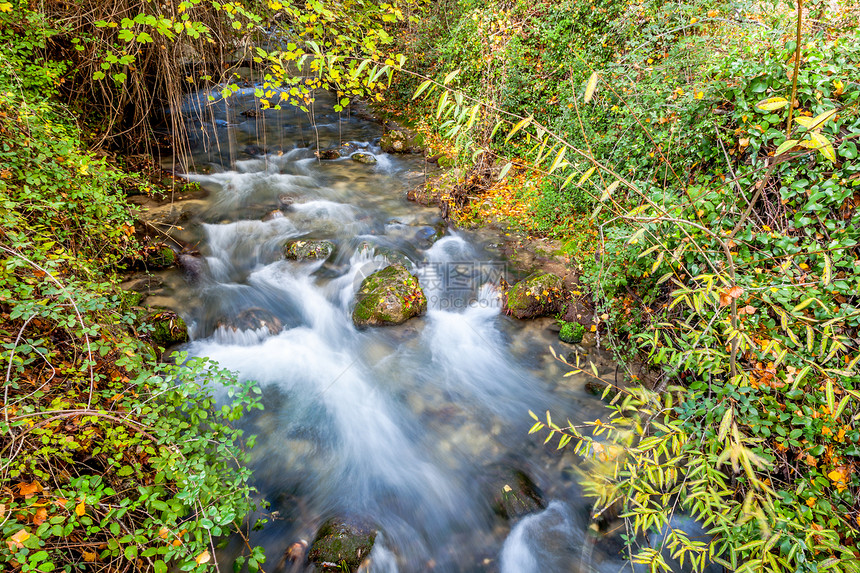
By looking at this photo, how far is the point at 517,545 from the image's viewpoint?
3.32 meters

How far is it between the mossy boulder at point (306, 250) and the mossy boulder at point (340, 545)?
13.7 feet

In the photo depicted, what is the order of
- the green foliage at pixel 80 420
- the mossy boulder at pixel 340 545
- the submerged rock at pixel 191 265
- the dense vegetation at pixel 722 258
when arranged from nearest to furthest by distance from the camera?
the dense vegetation at pixel 722 258
the green foliage at pixel 80 420
the mossy boulder at pixel 340 545
the submerged rock at pixel 191 265

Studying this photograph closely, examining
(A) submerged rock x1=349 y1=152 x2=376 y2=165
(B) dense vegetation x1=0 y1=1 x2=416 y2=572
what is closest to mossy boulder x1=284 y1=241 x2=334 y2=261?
(B) dense vegetation x1=0 y1=1 x2=416 y2=572

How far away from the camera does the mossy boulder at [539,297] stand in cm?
534

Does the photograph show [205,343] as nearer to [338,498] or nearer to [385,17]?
[338,498]

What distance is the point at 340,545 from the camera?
3.05 metres

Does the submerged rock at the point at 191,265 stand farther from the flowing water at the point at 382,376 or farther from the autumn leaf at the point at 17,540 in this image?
the autumn leaf at the point at 17,540

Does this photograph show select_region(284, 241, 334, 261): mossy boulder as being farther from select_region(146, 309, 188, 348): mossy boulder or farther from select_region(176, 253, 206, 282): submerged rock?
select_region(146, 309, 188, 348): mossy boulder

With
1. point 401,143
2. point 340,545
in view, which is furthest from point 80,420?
point 401,143

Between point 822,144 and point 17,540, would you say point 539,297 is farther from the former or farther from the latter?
point 17,540

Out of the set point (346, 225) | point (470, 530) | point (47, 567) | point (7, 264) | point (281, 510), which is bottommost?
point (281, 510)

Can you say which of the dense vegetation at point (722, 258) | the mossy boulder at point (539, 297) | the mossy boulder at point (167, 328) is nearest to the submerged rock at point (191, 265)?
the mossy boulder at point (167, 328)

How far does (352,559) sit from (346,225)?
17.7 feet

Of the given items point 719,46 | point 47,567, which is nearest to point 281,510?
point 47,567
